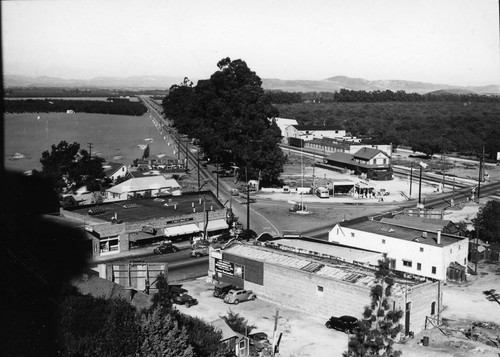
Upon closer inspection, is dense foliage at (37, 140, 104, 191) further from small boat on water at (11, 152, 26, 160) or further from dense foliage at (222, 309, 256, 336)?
dense foliage at (222, 309, 256, 336)

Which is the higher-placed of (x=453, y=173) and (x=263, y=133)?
(x=263, y=133)

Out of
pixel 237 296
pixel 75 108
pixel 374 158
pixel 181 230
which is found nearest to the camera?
pixel 237 296

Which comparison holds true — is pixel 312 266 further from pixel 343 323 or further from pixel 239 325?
pixel 239 325

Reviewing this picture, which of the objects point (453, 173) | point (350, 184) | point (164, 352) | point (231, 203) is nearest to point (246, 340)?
point (164, 352)

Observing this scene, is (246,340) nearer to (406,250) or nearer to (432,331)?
(432,331)

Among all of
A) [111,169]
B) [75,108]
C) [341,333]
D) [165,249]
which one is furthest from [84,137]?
[341,333]

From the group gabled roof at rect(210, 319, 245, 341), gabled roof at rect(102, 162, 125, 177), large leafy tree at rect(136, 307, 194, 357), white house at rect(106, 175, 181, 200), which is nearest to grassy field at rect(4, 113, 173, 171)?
gabled roof at rect(102, 162, 125, 177)

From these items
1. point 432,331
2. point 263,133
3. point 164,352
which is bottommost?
point 432,331

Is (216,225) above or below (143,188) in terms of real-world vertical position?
below
